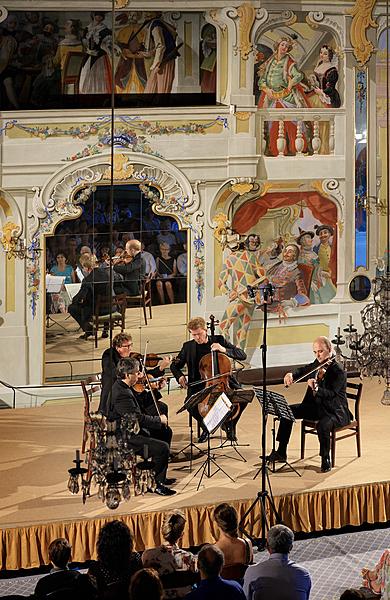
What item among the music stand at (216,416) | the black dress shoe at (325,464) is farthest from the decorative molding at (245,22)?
the black dress shoe at (325,464)

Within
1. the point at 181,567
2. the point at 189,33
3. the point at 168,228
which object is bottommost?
the point at 181,567

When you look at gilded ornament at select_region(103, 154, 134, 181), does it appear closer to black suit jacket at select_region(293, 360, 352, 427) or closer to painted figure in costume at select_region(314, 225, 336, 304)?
painted figure in costume at select_region(314, 225, 336, 304)

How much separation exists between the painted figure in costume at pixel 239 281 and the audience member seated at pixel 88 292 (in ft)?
4.93

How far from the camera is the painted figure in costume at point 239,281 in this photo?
1566cm

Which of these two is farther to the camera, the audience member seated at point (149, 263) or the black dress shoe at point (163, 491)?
the audience member seated at point (149, 263)

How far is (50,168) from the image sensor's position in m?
14.8

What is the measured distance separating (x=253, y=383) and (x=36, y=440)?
3338 mm

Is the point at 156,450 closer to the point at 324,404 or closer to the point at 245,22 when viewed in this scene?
the point at 324,404

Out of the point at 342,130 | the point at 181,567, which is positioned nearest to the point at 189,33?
the point at 342,130

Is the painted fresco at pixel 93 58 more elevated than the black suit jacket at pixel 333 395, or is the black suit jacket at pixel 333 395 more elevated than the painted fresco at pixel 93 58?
the painted fresco at pixel 93 58

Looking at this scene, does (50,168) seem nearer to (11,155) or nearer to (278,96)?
(11,155)

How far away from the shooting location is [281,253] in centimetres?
1591

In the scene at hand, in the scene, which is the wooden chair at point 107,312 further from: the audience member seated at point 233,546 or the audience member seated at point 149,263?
the audience member seated at point 233,546

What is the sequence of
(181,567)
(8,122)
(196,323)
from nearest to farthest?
(181,567) < (196,323) < (8,122)
